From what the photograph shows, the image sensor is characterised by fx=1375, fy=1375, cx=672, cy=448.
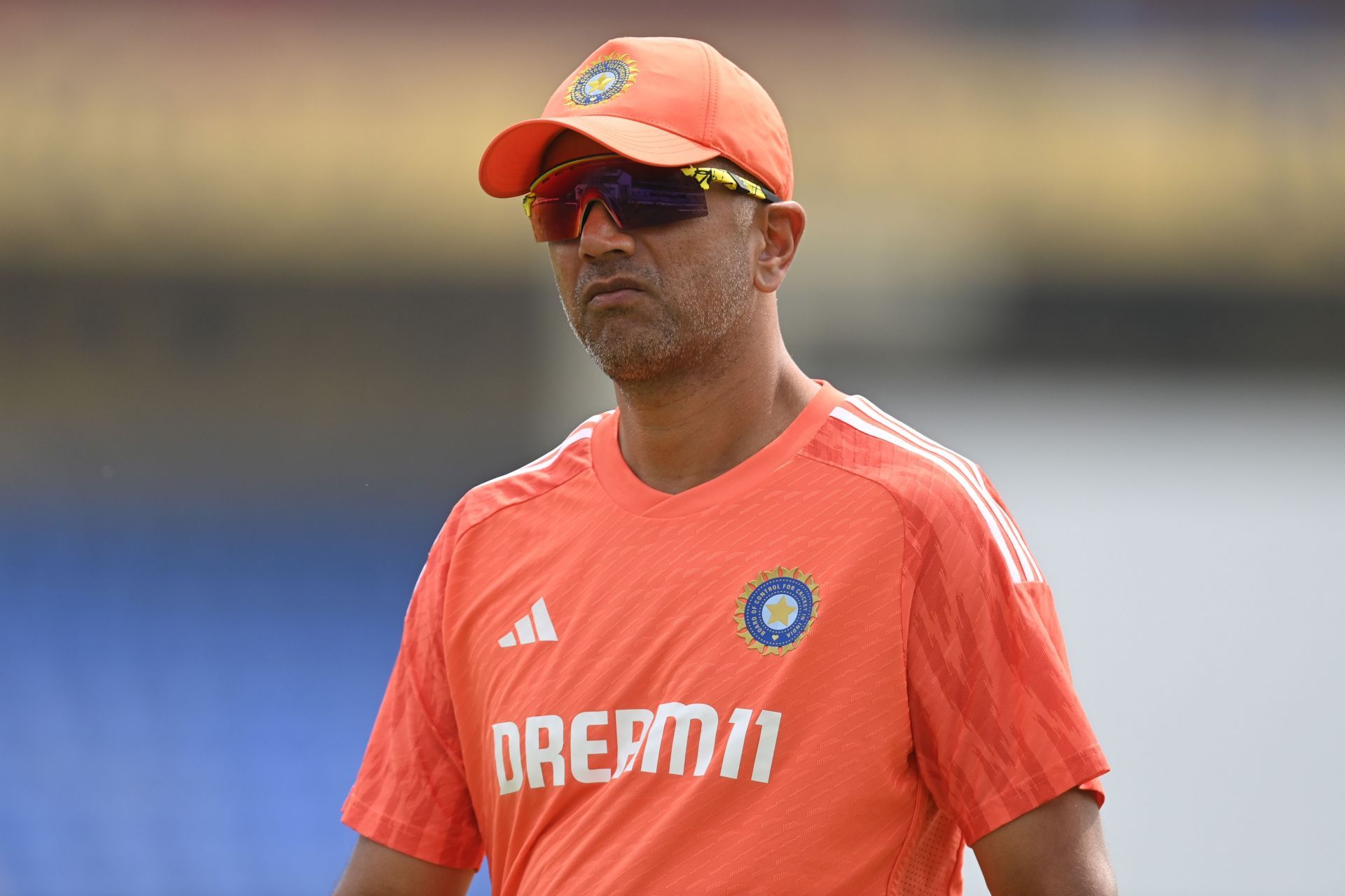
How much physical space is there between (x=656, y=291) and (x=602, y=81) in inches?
11.6

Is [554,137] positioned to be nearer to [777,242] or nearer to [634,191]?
[634,191]

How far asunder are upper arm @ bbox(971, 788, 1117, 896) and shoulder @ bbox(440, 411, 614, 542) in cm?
69

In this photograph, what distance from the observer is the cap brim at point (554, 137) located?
1.59 metres

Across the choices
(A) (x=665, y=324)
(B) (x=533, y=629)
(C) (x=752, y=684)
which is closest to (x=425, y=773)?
(B) (x=533, y=629)

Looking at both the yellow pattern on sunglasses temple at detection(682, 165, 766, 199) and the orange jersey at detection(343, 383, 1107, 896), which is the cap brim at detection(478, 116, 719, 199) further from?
the orange jersey at detection(343, 383, 1107, 896)

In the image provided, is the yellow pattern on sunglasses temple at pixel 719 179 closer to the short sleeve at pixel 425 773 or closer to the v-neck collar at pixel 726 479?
the v-neck collar at pixel 726 479

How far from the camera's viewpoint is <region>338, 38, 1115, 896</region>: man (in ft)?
4.63

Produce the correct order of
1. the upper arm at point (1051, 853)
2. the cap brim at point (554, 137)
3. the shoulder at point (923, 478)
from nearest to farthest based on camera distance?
the upper arm at point (1051, 853), the shoulder at point (923, 478), the cap brim at point (554, 137)

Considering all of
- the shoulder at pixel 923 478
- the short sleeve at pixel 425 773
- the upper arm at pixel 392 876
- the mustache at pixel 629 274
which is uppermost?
the mustache at pixel 629 274

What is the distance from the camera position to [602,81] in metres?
1.71

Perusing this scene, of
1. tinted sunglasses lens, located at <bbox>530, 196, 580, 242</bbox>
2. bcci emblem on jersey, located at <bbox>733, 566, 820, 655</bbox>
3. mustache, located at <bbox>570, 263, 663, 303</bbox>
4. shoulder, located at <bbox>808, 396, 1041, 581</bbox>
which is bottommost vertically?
bcci emblem on jersey, located at <bbox>733, 566, 820, 655</bbox>

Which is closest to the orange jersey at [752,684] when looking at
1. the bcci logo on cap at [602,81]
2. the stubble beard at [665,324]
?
the stubble beard at [665,324]

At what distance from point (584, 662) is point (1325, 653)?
82.9 inches

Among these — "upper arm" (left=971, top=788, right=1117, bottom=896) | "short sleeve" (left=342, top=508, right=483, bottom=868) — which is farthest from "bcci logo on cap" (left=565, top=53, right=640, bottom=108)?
"upper arm" (left=971, top=788, right=1117, bottom=896)
